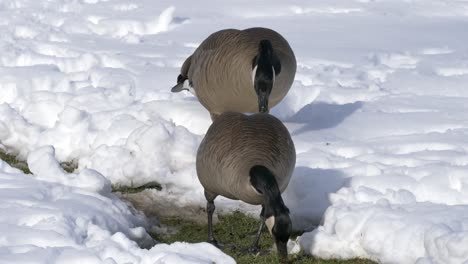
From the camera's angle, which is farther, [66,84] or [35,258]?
[66,84]

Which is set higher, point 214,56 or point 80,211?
point 214,56

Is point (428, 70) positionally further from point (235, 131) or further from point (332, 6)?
point (235, 131)

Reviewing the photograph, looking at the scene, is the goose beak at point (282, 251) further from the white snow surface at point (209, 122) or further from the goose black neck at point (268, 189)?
the white snow surface at point (209, 122)

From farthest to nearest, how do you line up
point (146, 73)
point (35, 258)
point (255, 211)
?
point (146, 73) → point (255, 211) → point (35, 258)

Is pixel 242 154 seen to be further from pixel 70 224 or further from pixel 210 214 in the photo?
pixel 70 224

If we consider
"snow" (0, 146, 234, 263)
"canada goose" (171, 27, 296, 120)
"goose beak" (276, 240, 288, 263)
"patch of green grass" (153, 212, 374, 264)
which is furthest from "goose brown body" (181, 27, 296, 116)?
"goose beak" (276, 240, 288, 263)

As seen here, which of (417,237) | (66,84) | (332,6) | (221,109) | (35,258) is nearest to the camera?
(35,258)

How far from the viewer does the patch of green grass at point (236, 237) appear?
6.50 metres

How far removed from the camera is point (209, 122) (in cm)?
914

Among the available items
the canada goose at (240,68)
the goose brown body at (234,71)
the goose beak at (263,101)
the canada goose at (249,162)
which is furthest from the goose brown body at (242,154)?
the goose brown body at (234,71)

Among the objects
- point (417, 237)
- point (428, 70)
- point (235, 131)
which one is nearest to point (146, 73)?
point (428, 70)

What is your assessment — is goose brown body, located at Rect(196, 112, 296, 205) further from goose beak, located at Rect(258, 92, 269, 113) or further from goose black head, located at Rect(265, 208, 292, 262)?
goose beak, located at Rect(258, 92, 269, 113)

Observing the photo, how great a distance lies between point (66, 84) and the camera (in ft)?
33.8

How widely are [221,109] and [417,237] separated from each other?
291 centimetres
